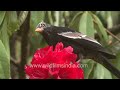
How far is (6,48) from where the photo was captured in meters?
1.58

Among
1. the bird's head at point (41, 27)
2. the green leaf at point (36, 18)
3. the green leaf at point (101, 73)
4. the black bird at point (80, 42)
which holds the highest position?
the green leaf at point (36, 18)

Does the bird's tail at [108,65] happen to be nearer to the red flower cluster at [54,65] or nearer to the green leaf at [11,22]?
the red flower cluster at [54,65]

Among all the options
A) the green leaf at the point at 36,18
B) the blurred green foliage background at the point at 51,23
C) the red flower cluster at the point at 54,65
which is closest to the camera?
the red flower cluster at the point at 54,65

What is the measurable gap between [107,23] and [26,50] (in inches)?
16.1

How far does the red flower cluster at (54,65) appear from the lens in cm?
145

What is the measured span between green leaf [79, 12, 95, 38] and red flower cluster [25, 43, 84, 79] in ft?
0.77

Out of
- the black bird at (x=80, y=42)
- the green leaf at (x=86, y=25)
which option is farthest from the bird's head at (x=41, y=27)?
the green leaf at (x=86, y=25)

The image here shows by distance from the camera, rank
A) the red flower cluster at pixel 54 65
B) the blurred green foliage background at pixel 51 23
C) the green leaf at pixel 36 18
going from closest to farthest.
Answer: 1. the red flower cluster at pixel 54 65
2. the blurred green foliage background at pixel 51 23
3. the green leaf at pixel 36 18

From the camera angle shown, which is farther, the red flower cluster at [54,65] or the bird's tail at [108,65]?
the bird's tail at [108,65]

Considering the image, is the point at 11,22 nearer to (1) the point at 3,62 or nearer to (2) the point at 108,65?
(1) the point at 3,62

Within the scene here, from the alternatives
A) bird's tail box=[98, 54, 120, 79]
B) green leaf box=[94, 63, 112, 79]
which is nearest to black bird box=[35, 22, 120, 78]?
bird's tail box=[98, 54, 120, 79]

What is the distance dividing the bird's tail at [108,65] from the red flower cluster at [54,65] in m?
0.17

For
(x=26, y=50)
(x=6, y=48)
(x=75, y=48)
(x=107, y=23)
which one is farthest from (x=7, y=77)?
(x=107, y=23)
